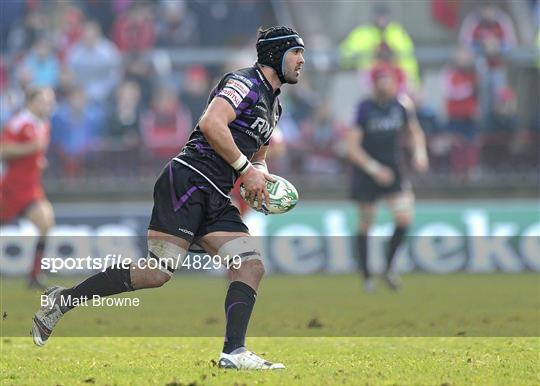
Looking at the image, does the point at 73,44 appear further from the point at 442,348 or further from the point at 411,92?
the point at 442,348

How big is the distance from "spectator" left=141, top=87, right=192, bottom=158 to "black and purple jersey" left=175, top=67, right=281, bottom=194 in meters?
12.2

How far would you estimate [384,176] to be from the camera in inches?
603

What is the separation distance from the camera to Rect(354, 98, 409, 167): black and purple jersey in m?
15.6

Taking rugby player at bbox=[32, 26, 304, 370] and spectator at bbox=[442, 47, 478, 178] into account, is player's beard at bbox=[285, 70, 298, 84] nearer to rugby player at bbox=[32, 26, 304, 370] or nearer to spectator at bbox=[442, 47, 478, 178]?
rugby player at bbox=[32, 26, 304, 370]

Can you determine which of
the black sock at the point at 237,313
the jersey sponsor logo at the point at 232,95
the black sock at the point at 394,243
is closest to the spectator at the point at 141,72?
the black sock at the point at 394,243

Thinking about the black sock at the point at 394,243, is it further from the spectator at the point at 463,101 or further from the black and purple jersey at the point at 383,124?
the spectator at the point at 463,101

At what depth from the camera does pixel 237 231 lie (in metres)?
7.34

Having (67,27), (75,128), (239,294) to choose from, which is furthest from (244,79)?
(67,27)

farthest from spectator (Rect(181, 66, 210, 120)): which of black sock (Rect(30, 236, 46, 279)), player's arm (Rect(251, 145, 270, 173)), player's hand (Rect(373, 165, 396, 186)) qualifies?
player's arm (Rect(251, 145, 270, 173))

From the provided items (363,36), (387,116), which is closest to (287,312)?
(387,116)

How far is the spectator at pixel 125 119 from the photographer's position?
1970 centimetres

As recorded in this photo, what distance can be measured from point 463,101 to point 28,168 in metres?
8.29

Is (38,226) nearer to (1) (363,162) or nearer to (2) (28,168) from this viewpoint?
(2) (28,168)

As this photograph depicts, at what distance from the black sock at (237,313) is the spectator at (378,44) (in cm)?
1323
